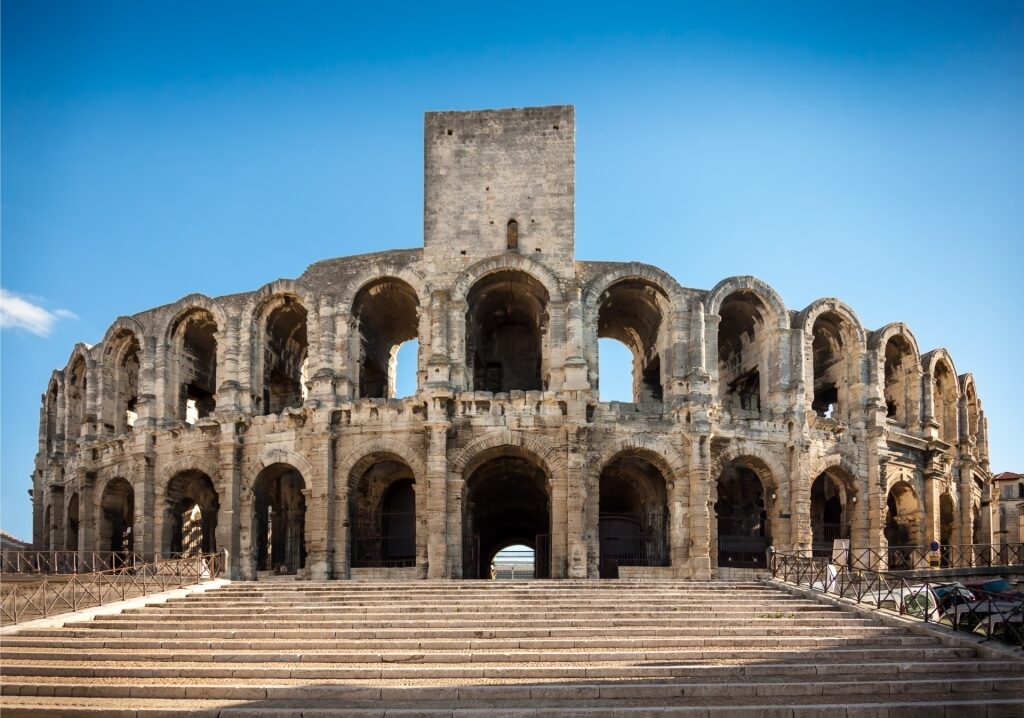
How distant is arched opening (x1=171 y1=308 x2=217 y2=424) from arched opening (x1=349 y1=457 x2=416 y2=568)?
5655 millimetres

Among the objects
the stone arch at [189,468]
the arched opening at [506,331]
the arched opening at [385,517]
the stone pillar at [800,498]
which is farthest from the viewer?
the arched opening at [385,517]

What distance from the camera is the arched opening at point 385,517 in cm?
2753

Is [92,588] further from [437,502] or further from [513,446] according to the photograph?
[513,446]

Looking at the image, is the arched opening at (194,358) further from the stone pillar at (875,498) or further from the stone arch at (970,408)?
the stone arch at (970,408)

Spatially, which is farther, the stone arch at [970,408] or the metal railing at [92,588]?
the stone arch at [970,408]

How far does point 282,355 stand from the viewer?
2902cm

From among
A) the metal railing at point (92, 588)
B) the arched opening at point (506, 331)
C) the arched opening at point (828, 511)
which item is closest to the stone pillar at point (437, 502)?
the arched opening at point (506, 331)

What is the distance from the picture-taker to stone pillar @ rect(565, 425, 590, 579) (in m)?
23.2

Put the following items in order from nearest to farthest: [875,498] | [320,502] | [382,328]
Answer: [320,502], [875,498], [382,328]

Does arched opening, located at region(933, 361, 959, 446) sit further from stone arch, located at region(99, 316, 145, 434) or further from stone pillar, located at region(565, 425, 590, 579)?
stone arch, located at region(99, 316, 145, 434)

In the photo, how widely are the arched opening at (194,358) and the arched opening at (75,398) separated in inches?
171

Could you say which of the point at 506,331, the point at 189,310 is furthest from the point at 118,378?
the point at 506,331

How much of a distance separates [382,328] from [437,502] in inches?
324

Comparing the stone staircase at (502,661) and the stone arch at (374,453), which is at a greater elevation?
the stone arch at (374,453)
